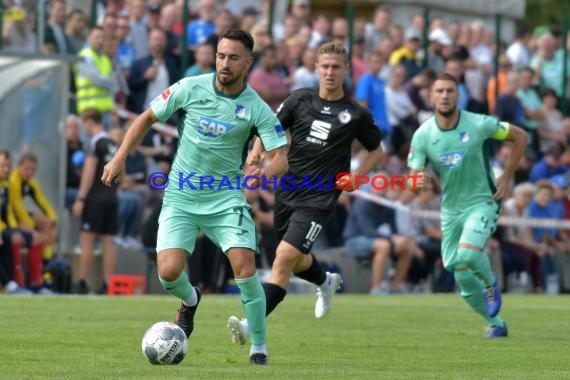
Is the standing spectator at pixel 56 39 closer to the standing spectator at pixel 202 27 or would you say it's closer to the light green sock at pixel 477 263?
the standing spectator at pixel 202 27

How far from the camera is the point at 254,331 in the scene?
10.4 m

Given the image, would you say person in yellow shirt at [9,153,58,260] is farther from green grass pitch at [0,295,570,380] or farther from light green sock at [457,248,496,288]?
light green sock at [457,248,496,288]

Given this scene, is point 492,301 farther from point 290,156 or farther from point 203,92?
point 203,92

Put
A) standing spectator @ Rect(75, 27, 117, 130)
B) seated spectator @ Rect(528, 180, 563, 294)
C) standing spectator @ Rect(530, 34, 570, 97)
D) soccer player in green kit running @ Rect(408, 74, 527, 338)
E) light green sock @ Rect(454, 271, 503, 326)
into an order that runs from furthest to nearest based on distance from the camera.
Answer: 1. standing spectator @ Rect(530, 34, 570, 97)
2. seated spectator @ Rect(528, 180, 563, 294)
3. standing spectator @ Rect(75, 27, 117, 130)
4. soccer player in green kit running @ Rect(408, 74, 527, 338)
5. light green sock @ Rect(454, 271, 503, 326)

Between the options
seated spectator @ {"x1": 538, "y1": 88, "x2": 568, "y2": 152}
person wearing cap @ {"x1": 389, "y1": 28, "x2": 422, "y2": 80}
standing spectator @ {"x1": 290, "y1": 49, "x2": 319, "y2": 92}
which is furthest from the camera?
seated spectator @ {"x1": 538, "y1": 88, "x2": 568, "y2": 152}

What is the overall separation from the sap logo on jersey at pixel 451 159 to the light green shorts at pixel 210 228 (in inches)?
153

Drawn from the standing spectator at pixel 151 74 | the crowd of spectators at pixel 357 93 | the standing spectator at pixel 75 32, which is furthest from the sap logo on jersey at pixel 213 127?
the standing spectator at pixel 151 74

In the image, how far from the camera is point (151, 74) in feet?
72.1

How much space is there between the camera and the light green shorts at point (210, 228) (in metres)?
10.5

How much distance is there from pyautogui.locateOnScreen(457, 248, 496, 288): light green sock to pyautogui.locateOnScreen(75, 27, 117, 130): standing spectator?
882cm

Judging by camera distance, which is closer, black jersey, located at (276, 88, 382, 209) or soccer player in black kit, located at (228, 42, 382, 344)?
soccer player in black kit, located at (228, 42, 382, 344)

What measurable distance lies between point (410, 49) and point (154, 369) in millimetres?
16409

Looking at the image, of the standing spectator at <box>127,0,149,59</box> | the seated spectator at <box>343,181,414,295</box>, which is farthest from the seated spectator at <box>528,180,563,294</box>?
the standing spectator at <box>127,0,149,59</box>

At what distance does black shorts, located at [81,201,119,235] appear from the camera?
20.2 meters
